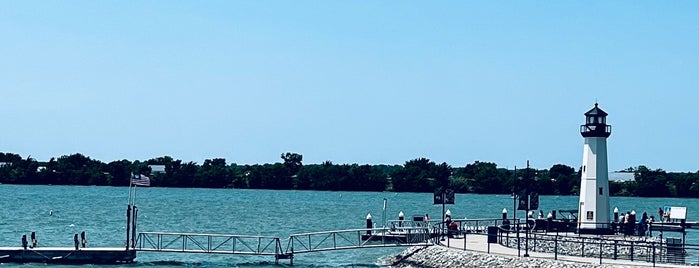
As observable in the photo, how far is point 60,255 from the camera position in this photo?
49312mm

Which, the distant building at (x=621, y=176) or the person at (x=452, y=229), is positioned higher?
the distant building at (x=621, y=176)

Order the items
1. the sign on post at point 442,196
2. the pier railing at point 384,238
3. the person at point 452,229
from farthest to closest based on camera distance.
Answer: the sign on post at point 442,196
the person at point 452,229
the pier railing at point 384,238

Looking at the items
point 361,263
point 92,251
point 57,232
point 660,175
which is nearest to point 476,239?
point 361,263

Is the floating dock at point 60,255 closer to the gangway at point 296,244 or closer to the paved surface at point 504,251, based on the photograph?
the gangway at point 296,244

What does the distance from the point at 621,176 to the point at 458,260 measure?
147 m

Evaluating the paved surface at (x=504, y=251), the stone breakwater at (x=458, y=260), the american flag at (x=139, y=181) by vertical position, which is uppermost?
the american flag at (x=139, y=181)

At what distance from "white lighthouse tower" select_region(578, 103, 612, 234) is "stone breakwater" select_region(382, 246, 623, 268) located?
9243 millimetres

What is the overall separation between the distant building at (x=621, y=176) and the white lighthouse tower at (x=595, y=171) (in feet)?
423

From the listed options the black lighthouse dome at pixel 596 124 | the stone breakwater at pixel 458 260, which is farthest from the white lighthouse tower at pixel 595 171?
the stone breakwater at pixel 458 260

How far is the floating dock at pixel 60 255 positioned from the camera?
161 feet

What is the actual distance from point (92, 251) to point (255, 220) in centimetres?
4833

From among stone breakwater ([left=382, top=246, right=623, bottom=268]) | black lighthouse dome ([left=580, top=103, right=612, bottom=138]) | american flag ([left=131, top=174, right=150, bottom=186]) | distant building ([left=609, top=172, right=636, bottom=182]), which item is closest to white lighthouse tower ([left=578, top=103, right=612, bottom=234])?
black lighthouse dome ([left=580, top=103, right=612, bottom=138])

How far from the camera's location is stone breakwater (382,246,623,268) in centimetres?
4159


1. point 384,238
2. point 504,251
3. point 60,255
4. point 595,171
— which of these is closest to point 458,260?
point 504,251
